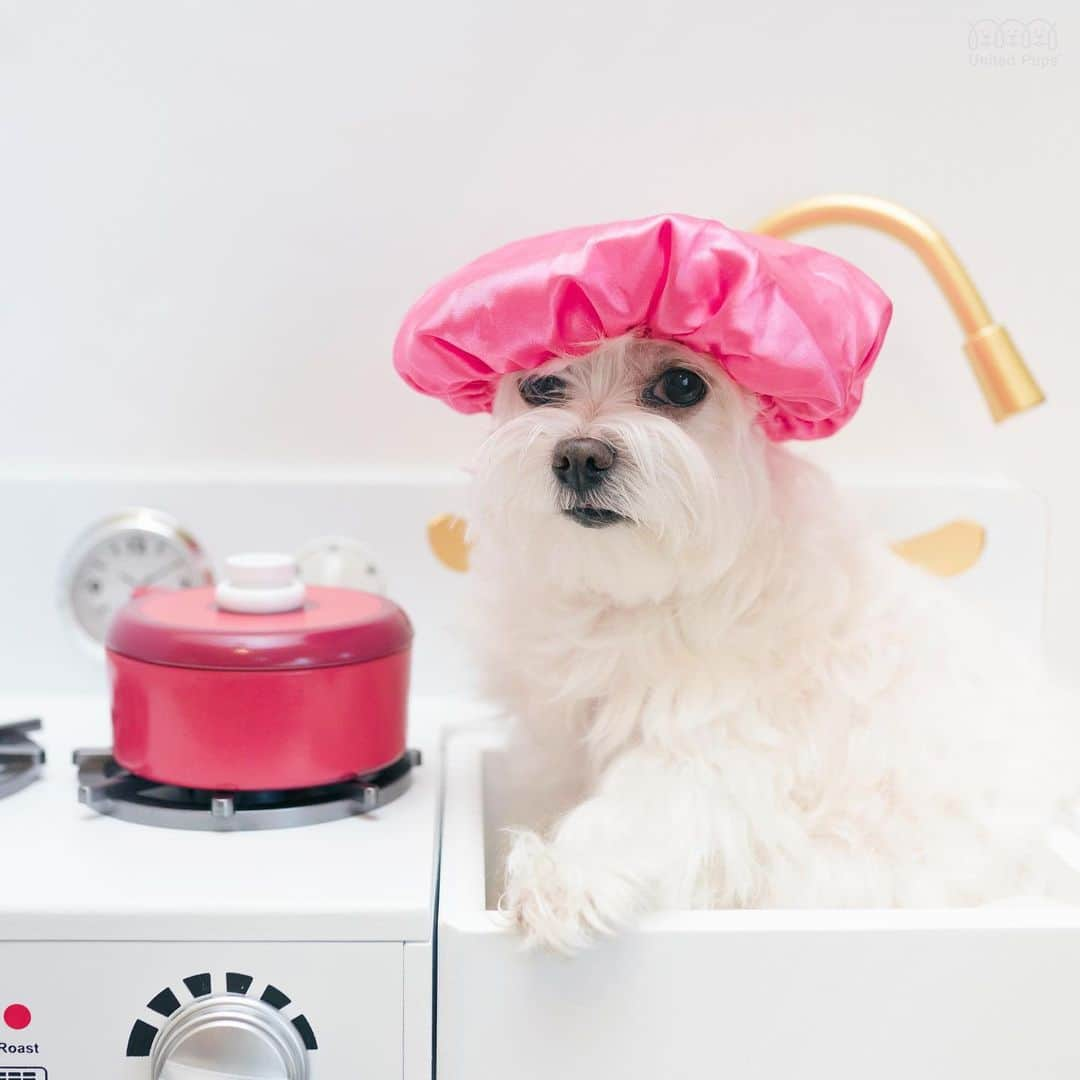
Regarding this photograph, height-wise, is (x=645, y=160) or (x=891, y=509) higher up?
(x=645, y=160)

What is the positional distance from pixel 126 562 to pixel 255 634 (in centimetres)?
39

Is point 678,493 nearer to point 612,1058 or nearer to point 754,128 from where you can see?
point 612,1058

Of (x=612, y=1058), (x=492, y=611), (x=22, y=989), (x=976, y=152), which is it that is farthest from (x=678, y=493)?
(x=976, y=152)

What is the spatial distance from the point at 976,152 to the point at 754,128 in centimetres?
22

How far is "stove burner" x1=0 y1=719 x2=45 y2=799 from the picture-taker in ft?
2.79

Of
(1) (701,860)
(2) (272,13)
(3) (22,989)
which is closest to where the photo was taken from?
(3) (22,989)

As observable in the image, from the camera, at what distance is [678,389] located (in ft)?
2.64

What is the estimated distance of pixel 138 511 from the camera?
1109 millimetres

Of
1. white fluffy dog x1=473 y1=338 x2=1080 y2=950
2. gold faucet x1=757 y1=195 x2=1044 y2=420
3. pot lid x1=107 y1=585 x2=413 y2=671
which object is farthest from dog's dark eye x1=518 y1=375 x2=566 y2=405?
gold faucet x1=757 y1=195 x2=1044 y2=420

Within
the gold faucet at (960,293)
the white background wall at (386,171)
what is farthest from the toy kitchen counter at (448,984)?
the white background wall at (386,171)

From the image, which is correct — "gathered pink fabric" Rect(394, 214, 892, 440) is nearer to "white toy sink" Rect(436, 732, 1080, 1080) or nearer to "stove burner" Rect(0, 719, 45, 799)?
"white toy sink" Rect(436, 732, 1080, 1080)

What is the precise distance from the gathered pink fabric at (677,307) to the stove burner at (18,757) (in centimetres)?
42

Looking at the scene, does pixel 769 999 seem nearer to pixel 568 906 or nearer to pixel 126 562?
pixel 568 906

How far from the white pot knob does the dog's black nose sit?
0.73 ft
